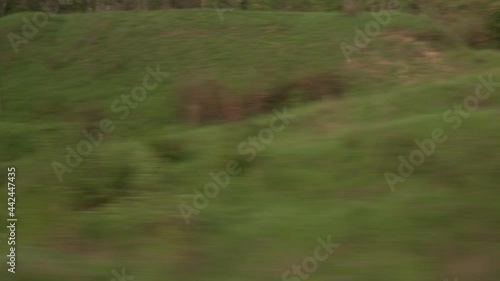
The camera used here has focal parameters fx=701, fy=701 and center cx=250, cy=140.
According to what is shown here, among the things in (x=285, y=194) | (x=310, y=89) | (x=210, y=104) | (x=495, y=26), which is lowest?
(x=210, y=104)

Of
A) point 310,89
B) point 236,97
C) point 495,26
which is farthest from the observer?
point 495,26

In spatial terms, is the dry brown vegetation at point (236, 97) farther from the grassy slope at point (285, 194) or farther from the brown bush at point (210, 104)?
the grassy slope at point (285, 194)

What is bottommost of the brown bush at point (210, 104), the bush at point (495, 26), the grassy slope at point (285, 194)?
the brown bush at point (210, 104)

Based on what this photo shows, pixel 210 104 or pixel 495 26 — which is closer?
pixel 210 104

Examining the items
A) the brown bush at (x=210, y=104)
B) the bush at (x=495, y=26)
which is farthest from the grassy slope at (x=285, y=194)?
the bush at (x=495, y=26)

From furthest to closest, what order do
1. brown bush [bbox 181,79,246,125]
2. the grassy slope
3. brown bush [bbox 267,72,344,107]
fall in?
brown bush [bbox 267,72,344,107] → brown bush [bbox 181,79,246,125] → the grassy slope

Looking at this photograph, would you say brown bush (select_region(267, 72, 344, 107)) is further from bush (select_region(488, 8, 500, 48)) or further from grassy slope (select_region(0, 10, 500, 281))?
bush (select_region(488, 8, 500, 48))

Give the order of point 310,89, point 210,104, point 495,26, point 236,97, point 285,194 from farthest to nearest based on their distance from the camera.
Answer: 1. point 495,26
2. point 310,89
3. point 236,97
4. point 210,104
5. point 285,194

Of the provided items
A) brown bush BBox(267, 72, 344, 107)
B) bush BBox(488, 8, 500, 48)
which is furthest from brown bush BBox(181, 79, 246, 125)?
bush BBox(488, 8, 500, 48)

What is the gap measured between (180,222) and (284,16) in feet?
45.0

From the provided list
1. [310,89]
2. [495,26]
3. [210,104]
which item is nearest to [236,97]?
[210,104]

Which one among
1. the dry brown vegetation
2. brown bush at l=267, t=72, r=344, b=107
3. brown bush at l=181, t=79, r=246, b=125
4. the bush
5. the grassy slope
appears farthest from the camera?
the bush

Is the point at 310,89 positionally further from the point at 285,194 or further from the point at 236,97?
the point at 285,194

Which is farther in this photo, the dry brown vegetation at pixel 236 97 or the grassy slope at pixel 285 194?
the dry brown vegetation at pixel 236 97
